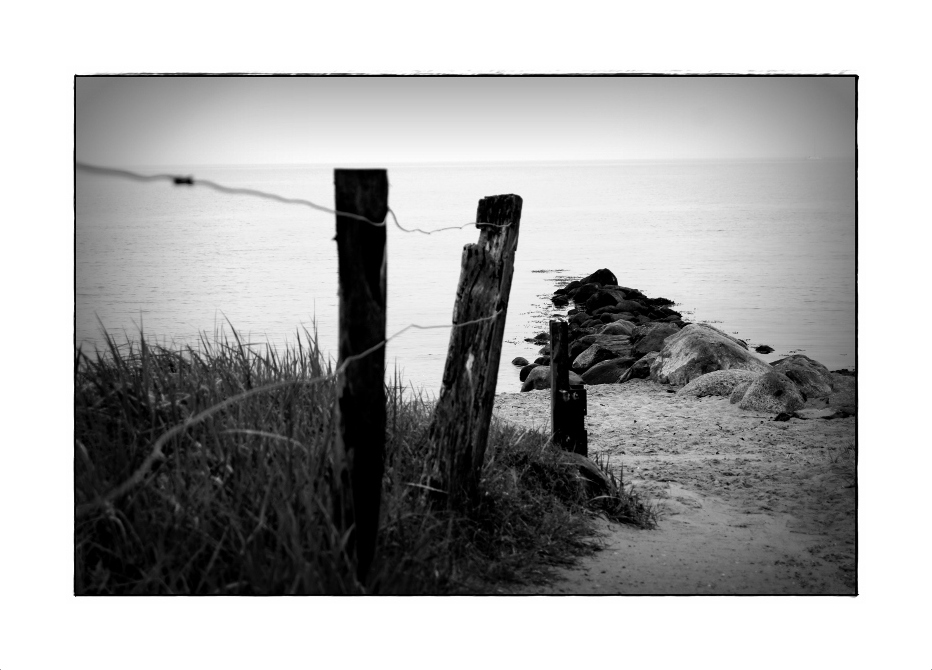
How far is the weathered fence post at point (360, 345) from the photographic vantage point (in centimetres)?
261

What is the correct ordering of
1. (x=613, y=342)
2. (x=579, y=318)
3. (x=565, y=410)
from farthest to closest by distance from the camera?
1. (x=579, y=318)
2. (x=613, y=342)
3. (x=565, y=410)

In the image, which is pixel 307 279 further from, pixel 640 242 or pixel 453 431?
pixel 640 242

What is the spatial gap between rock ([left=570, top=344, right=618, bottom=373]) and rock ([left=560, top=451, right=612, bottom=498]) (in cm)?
489

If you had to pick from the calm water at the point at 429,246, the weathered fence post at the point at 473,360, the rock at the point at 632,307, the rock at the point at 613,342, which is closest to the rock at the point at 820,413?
the calm water at the point at 429,246

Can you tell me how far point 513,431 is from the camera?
469 cm

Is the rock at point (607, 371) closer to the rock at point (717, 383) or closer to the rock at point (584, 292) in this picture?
the rock at point (717, 383)

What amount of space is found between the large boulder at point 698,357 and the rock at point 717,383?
27 cm

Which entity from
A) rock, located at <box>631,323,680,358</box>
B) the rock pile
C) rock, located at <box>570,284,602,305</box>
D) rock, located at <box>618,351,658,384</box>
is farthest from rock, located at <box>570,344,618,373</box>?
rock, located at <box>570,284,602,305</box>

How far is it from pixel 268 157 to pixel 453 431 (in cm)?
181

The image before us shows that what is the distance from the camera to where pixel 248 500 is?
3006 millimetres

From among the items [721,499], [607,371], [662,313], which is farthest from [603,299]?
[721,499]

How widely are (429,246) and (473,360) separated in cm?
393

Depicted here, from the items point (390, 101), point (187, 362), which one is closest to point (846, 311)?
point (390, 101)

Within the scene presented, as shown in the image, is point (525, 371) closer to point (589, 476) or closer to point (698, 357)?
point (698, 357)
